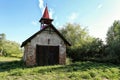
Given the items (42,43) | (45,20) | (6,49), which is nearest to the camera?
(42,43)

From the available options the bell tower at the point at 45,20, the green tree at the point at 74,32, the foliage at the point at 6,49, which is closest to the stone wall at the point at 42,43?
the bell tower at the point at 45,20

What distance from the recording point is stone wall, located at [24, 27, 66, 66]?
1989 centimetres

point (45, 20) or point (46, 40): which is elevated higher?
point (45, 20)

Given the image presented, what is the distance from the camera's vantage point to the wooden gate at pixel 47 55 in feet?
66.7

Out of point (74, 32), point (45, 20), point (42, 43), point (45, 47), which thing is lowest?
point (45, 47)

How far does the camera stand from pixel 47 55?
20.8 meters

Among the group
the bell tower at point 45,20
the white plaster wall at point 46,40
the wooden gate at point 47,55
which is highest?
the bell tower at point 45,20

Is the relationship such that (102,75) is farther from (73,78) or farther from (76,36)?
(76,36)

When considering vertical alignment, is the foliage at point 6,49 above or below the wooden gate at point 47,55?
above

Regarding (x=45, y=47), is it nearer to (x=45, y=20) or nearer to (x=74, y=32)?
(x=45, y=20)

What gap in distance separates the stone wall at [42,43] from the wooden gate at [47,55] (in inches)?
13.9

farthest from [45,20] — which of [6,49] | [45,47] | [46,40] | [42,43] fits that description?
[6,49]

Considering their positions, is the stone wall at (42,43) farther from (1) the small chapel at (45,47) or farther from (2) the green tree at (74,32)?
(2) the green tree at (74,32)

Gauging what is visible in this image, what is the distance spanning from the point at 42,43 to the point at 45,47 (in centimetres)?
58
